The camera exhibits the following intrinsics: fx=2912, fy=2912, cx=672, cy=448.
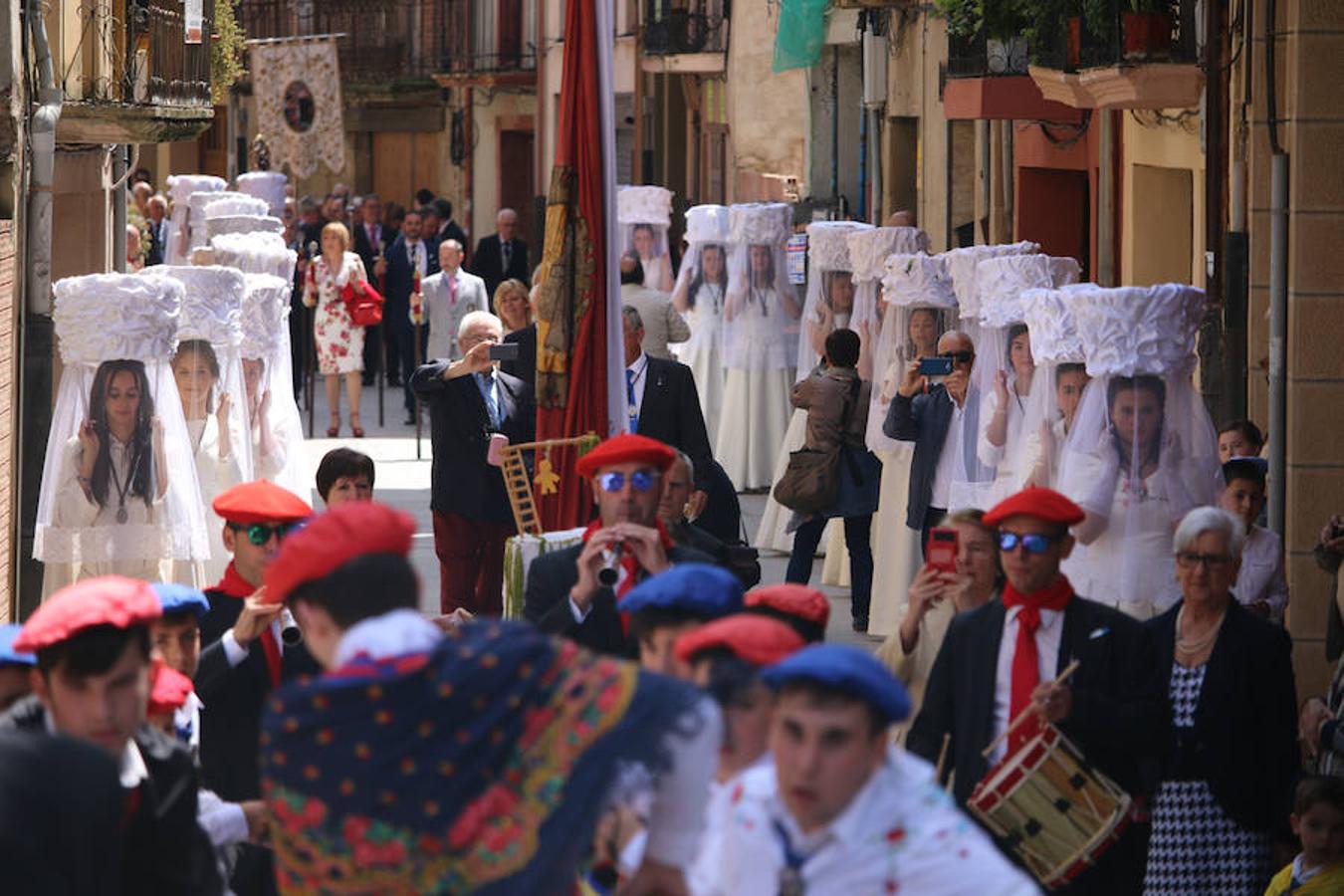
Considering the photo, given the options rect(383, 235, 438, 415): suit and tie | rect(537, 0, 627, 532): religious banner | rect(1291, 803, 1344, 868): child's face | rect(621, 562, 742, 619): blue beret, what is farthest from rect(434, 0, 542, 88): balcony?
rect(621, 562, 742, 619): blue beret

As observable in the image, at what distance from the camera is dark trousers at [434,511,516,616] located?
40.0 feet

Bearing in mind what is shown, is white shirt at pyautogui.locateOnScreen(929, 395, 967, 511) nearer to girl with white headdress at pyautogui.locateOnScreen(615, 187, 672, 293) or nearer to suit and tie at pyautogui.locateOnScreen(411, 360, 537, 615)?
suit and tie at pyautogui.locateOnScreen(411, 360, 537, 615)

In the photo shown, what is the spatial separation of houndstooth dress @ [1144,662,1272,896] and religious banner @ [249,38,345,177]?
3014 centimetres

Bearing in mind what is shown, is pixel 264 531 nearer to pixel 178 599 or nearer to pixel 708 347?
pixel 178 599

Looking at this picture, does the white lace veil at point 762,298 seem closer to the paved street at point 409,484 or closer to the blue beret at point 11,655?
the paved street at point 409,484

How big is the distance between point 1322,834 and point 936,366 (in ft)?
15.8

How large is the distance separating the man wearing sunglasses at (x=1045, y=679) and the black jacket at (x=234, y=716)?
1.66 m

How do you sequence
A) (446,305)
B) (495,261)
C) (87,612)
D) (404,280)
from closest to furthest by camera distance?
(87,612), (446,305), (404,280), (495,261)

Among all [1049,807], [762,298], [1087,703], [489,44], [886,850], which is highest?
[489,44]

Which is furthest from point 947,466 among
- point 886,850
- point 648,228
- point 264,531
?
point 648,228

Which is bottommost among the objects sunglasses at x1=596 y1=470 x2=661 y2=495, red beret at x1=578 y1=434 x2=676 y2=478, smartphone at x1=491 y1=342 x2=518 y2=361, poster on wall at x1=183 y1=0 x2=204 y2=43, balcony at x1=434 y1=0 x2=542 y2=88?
sunglasses at x1=596 y1=470 x2=661 y2=495

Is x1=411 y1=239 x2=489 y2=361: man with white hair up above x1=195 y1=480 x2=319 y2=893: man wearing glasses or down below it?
above

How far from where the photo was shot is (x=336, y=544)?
5258 mm

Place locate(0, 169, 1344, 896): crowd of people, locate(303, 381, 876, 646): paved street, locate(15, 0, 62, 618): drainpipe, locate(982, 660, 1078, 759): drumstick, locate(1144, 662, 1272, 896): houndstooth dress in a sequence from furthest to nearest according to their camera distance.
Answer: locate(303, 381, 876, 646): paved street < locate(15, 0, 62, 618): drainpipe < locate(1144, 662, 1272, 896): houndstooth dress < locate(982, 660, 1078, 759): drumstick < locate(0, 169, 1344, 896): crowd of people
